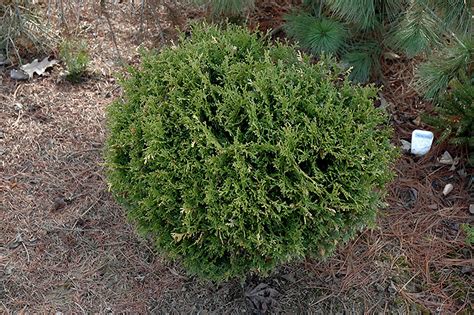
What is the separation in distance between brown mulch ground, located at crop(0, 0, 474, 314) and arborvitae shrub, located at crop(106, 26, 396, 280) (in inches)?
10.5

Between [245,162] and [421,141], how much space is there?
115 cm

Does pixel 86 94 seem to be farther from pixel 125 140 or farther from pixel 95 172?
pixel 125 140

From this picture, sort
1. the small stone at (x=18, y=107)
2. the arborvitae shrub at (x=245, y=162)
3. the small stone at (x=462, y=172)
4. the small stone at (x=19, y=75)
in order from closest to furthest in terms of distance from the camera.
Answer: the arborvitae shrub at (x=245, y=162), the small stone at (x=462, y=172), the small stone at (x=18, y=107), the small stone at (x=19, y=75)

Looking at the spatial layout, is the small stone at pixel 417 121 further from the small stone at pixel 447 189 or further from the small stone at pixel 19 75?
the small stone at pixel 19 75

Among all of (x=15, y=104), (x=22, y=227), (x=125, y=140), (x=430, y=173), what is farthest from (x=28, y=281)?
(x=430, y=173)

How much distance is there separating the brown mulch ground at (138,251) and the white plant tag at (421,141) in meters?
0.03

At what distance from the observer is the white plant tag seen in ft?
7.62

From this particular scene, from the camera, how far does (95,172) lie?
227 centimetres

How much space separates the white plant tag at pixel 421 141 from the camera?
2322 mm

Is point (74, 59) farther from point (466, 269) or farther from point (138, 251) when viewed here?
point (466, 269)

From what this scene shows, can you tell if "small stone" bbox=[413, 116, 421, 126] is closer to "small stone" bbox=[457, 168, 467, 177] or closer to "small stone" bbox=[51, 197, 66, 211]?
"small stone" bbox=[457, 168, 467, 177]

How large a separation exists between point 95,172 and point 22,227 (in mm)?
371

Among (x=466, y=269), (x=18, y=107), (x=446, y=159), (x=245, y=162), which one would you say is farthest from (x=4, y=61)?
(x=466, y=269)

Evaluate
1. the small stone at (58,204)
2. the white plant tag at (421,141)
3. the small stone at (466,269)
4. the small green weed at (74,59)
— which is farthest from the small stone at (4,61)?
the small stone at (466,269)
